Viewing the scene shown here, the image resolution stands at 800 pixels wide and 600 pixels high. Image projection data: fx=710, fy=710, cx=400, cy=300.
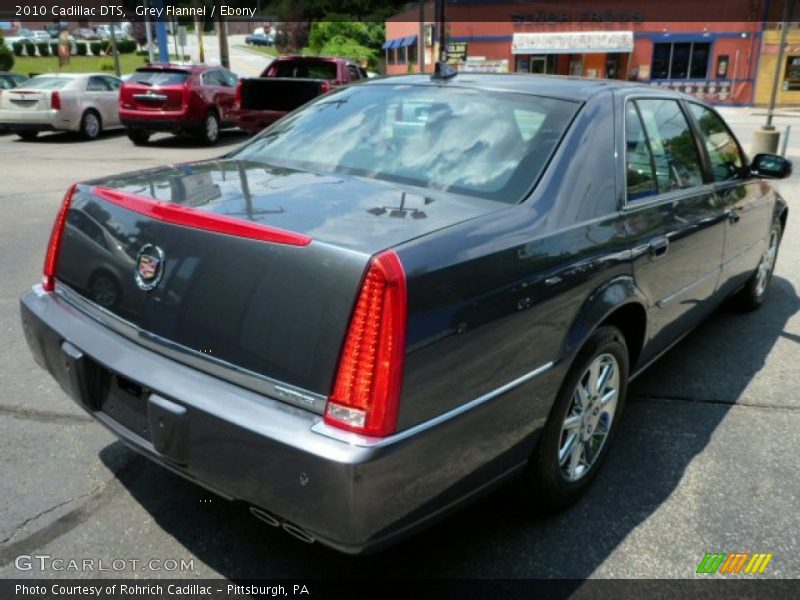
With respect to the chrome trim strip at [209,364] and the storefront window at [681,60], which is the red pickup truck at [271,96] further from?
the storefront window at [681,60]

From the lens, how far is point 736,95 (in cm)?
3625

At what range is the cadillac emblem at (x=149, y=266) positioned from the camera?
2.28 metres

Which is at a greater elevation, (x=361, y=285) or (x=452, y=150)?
(x=452, y=150)

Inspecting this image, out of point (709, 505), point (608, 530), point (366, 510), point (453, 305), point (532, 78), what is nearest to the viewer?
point (366, 510)

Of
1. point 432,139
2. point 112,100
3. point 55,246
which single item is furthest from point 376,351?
point 112,100

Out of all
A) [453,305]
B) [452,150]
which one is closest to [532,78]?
[452,150]

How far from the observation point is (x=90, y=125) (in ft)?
54.3

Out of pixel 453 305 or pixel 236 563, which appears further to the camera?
pixel 236 563

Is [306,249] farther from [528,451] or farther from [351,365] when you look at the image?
[528,451]

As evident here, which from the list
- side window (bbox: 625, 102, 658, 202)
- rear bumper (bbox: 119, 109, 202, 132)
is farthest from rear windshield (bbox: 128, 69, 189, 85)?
side window (bbox: 625, 102, 658, 202)

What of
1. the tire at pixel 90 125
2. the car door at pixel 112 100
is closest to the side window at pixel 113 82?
the car door at pixel 112 100

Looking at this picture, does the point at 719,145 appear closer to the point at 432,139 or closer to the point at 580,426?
the point at 432,139

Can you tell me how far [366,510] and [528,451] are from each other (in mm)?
804

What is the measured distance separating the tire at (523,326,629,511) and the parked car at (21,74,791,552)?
1cm
